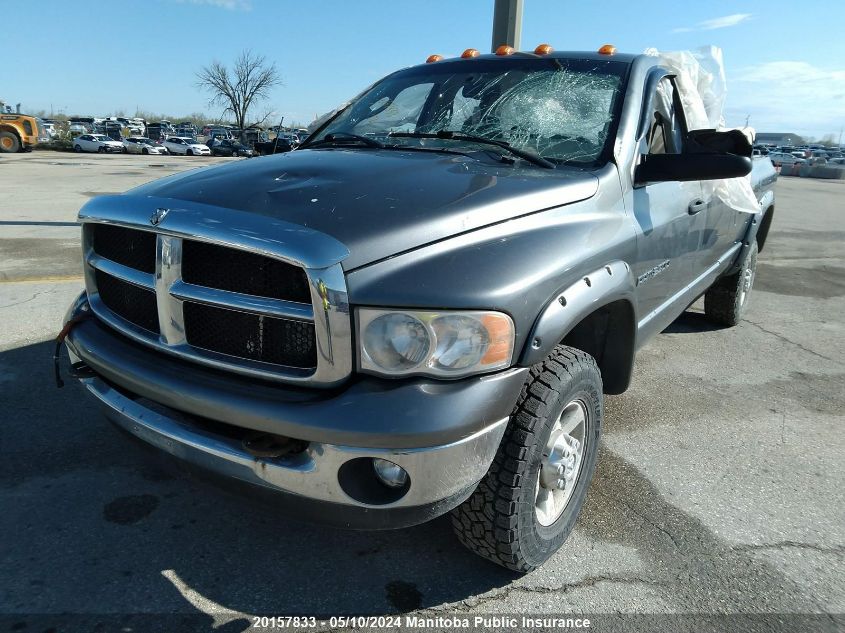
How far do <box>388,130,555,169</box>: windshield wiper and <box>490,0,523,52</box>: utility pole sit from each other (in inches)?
185

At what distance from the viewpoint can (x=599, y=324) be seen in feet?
8.99

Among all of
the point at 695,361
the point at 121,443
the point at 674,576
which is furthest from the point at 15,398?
the point at 695,361

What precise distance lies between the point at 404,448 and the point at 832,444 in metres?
2.85

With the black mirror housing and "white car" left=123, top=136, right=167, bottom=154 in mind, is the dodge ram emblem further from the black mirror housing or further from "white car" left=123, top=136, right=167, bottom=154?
"white car" left=123, top=136, right=167, bottom=154

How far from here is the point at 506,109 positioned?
3.10 m

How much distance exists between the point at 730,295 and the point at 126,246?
4.72 m

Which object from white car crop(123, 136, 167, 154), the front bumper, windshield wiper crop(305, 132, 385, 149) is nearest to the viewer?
Result: the front bumper

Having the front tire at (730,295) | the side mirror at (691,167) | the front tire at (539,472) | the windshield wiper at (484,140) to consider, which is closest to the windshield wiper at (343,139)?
the windshield wiper at (484,140)

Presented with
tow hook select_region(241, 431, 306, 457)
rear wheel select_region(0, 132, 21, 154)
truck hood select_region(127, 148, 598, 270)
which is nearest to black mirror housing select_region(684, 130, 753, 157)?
truck hood select_region(127, 148, 598, 270)

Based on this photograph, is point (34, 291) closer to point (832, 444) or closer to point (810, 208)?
point (832, 444)

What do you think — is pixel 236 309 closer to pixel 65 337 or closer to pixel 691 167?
pixel 65 337

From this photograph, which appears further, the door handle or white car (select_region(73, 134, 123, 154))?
white car (select_region(73, 134, 123, 154))

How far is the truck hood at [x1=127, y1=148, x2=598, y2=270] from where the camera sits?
6.40ft

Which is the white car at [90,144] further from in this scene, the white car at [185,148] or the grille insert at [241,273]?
the grille insert at [241,273]
